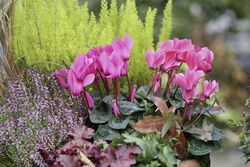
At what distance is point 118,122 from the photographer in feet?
8.23

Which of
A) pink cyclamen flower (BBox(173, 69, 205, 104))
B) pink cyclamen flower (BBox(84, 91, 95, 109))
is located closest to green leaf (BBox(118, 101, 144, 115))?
pink cyclamen flower (BBox(84, 91, 95, 109))

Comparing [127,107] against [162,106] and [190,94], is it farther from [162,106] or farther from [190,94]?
[190,94]

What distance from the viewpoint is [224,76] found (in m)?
8.60

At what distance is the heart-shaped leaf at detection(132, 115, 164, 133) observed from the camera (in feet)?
8.05

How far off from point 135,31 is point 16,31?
639 millimetres

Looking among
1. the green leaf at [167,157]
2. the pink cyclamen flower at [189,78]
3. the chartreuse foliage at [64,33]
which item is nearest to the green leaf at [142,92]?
the chartreuse foliage at [64,33]

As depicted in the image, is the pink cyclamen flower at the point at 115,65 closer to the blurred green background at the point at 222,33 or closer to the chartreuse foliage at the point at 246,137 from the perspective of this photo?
the chartreuse foliage at the point at 246,137

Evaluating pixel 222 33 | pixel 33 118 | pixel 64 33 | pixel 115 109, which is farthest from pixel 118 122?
pixel 222 33

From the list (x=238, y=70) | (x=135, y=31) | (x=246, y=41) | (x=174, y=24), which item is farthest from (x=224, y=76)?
(x=135, y=31)

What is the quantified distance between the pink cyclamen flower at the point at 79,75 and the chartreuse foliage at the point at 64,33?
27 centimetres

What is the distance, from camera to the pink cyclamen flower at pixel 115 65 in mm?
2412

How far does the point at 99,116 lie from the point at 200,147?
0.50 m

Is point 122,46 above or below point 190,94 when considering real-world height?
above

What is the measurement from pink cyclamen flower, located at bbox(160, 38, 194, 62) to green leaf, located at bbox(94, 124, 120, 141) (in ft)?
1.47
